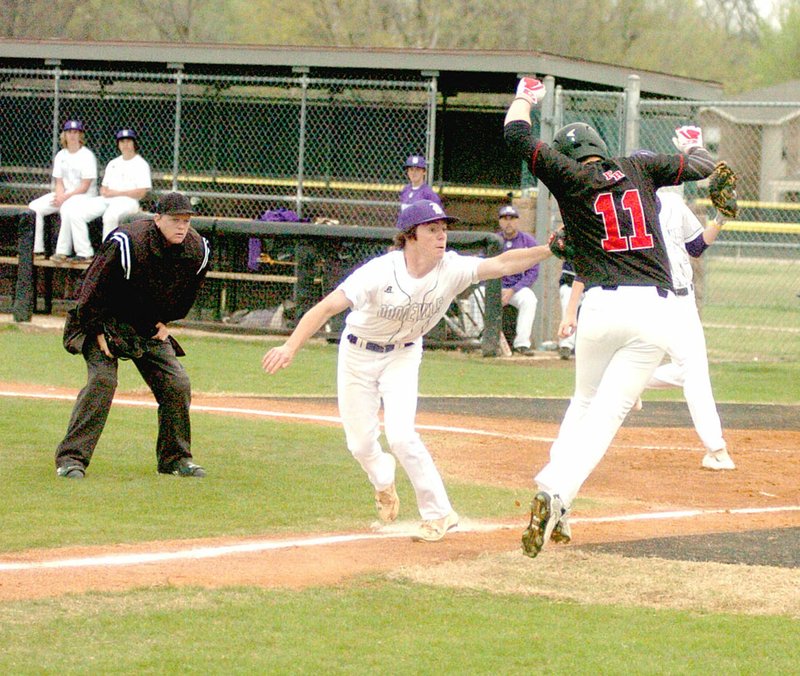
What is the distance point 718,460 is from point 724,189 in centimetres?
218

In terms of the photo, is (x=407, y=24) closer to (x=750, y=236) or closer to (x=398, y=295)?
(x=750, y=236)

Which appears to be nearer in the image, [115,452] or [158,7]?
[115,452]

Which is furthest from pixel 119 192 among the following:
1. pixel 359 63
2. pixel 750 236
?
pixel 750 236

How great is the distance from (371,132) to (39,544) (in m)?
13.4

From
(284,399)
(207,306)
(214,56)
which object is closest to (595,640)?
(284,399)

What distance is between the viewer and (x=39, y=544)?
6230 millimetres

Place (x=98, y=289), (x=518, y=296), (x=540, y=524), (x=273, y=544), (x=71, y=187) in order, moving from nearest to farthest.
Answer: (x=540, y=524) < (x=273, y=544) < (x=98, y=289) < (x=518, y=296) < (x=71, y=187)

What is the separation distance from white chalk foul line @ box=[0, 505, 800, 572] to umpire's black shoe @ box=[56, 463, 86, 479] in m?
1.95

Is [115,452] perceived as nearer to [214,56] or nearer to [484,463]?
[484,463]

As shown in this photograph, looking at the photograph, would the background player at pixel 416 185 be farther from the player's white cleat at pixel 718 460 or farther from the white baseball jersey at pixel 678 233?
the player's white cleat at pixel 718 460

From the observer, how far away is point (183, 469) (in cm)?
820

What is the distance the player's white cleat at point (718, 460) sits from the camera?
8.77 meters

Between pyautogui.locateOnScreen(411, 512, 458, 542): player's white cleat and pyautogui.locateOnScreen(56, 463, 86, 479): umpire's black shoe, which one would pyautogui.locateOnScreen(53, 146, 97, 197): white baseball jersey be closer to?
pyautogui.locateOnScreen(56, 463, 86, 479): umpire's black shoe

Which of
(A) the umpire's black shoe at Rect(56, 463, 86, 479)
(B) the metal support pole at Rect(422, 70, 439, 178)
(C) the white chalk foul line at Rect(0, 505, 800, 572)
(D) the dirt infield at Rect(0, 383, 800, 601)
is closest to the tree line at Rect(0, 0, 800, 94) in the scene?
(B) the metal support pole at Rect(422, 70, 439, 178)
